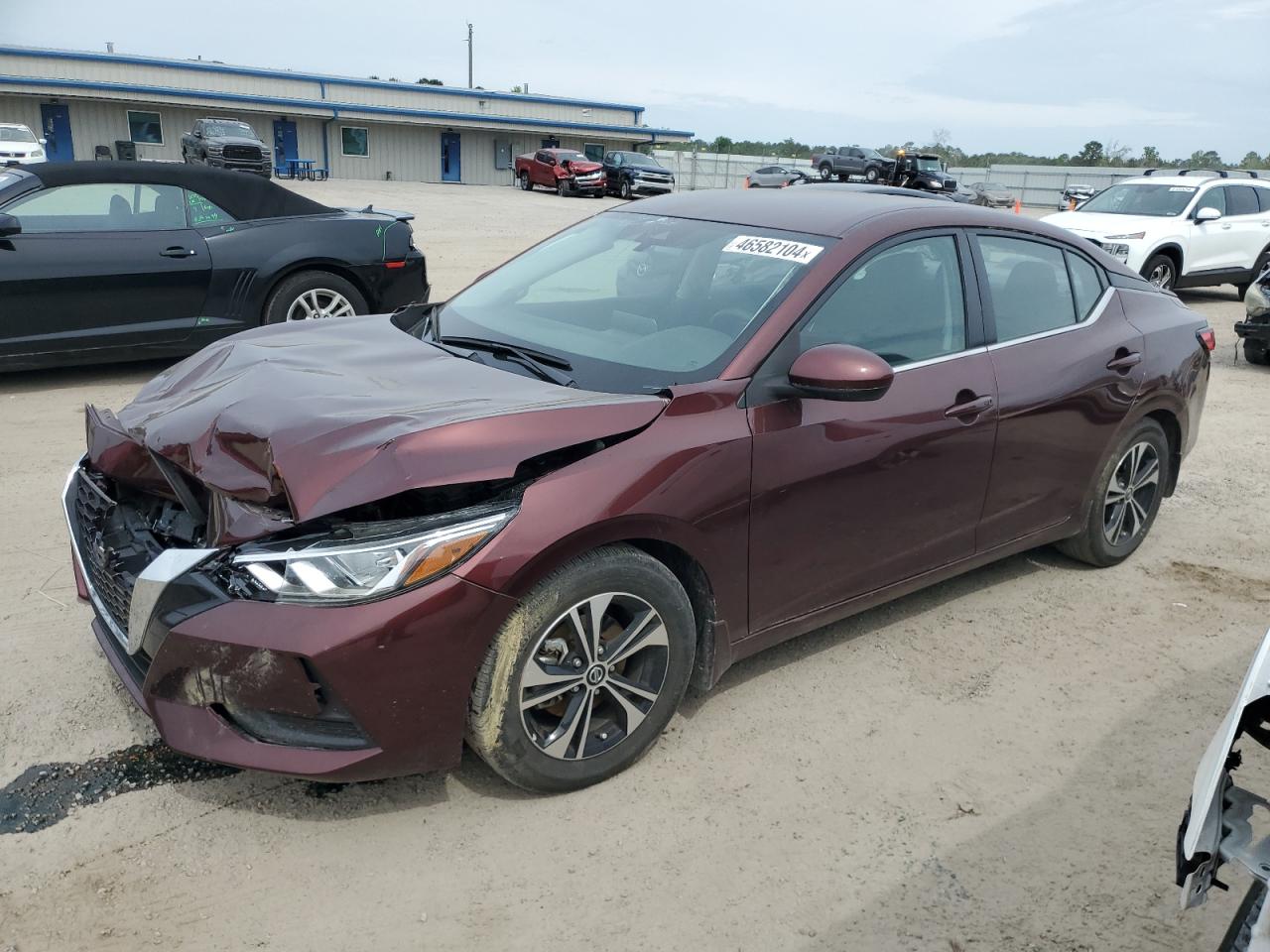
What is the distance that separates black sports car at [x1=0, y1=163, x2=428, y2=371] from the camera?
6.82m

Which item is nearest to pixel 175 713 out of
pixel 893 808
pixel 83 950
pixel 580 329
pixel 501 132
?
pixel 83 950

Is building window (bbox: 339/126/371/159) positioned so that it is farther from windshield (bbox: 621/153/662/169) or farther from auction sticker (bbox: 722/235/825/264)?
auction sticker (bbox: 722/235/825/264)

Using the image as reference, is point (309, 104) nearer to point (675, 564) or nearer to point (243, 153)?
point (243, 153)

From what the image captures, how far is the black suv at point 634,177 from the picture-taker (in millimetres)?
35188

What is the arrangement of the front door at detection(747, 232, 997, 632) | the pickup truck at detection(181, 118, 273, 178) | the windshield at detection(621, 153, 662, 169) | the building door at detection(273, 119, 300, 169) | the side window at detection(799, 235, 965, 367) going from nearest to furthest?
the front door at detection(747, 232, 997, 632) → the side window at detection(799, 235, 965, 367) → the pickup truck at detection(181, 118, 273, 178) → the windshield at detection(621, 153, 662, 169) → the building door at detection(273, 119, 300, 169)

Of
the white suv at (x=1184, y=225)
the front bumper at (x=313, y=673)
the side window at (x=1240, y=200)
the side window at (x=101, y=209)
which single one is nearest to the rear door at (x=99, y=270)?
the side window at (x=101, y=209)

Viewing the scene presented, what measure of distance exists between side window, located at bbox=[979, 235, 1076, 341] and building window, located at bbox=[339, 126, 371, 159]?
47.1m

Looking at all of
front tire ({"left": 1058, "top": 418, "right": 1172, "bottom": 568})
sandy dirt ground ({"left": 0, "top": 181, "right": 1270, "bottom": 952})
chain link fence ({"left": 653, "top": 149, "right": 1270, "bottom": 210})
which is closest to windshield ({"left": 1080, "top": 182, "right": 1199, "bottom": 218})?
front tire ({"left": 1058, "top": 418, "right": 1172, "bottom": 568})

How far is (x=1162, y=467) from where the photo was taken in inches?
196

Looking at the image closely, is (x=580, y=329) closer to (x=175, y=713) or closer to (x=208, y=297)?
(x=175, y=713)

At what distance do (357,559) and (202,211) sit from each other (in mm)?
5956

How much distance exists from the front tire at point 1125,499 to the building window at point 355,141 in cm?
4713

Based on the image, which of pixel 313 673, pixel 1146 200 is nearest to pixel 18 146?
pixel 1146 200

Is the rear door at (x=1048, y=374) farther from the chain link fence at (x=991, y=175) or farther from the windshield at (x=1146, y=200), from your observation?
the chain link fence at (x=991, y=175)
